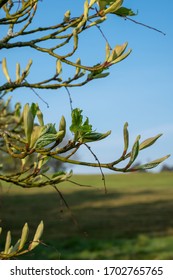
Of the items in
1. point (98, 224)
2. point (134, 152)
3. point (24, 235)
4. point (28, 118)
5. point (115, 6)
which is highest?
point (115, 6)

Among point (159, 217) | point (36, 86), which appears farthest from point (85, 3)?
point (159, 217)

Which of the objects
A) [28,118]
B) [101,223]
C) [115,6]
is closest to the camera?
[28,118]

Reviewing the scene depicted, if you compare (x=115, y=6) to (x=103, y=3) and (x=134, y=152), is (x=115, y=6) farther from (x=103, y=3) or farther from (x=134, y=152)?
(x=134, y=152)

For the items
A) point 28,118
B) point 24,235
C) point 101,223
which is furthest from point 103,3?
point 101,223

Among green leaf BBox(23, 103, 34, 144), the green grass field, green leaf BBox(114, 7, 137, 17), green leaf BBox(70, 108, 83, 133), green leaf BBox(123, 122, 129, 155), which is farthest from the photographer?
the green grass field

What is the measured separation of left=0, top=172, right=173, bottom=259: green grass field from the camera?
582 inches

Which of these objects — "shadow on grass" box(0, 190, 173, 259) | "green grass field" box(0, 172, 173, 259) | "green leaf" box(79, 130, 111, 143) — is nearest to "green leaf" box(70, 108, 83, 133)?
"green leaf" box(79, 130, 111, 143)

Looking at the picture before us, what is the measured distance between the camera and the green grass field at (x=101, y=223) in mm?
14781

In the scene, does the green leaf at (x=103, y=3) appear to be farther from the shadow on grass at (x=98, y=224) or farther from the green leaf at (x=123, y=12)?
the shadow on grass at (x=98, y=224)

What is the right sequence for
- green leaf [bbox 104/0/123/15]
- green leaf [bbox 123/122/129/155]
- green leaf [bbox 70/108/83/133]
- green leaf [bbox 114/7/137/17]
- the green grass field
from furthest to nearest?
the green grass field < green leaf [bbox 114/7/137/17] < green leaf [bbox 104/0/123/15] < green leaf [bbox 123/122/129/155] < green leaf [bbox 70/108/83/133]

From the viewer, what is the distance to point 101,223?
21.7m

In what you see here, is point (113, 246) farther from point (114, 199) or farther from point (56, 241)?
point (114, 199)

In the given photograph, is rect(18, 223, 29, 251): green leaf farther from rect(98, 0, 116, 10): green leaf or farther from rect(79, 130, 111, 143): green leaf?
rect(98, 0, 116, 10): green leaf
